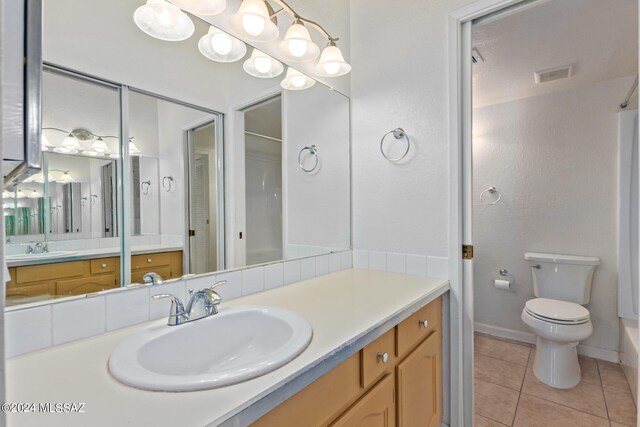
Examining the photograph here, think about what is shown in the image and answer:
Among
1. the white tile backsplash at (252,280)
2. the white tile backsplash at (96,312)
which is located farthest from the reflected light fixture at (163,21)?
the white tile backsplash at (252,280)

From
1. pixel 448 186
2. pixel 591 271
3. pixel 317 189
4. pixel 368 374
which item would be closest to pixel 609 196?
pixel 591 271

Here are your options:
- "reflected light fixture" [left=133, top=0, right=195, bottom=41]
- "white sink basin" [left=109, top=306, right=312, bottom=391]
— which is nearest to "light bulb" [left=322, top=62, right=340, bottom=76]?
"reflected light fixture" [left=133, top=0, right=195, bottom=41]

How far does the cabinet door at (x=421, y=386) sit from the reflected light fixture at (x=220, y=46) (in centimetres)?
132

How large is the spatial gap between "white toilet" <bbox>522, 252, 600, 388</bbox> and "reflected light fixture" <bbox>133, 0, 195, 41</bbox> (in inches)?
99.2

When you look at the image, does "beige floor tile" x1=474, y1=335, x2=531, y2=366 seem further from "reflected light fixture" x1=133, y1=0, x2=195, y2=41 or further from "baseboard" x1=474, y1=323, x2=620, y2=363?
"reflected light fixture" x1=133, y1=0, x2=195, y2=41

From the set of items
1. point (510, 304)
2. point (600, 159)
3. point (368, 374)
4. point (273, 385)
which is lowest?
point (510, 304)

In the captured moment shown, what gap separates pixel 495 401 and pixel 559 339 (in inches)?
22.6

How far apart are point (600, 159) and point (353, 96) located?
1.96 meters

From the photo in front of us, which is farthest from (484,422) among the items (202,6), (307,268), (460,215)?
(202,6)

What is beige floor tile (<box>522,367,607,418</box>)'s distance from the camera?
1746 mm

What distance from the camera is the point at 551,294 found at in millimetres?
2412

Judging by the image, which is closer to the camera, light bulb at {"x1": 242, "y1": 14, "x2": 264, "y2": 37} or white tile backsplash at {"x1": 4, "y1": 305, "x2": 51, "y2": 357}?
white tile backsplash at {"x1": 4, "y1": 305, "x2": 51, "y2": 357}

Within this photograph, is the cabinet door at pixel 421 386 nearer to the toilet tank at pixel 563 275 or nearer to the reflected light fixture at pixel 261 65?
the reflected light fixture at pixel 261 65

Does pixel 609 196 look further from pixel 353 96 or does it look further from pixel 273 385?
pixel 273 385
